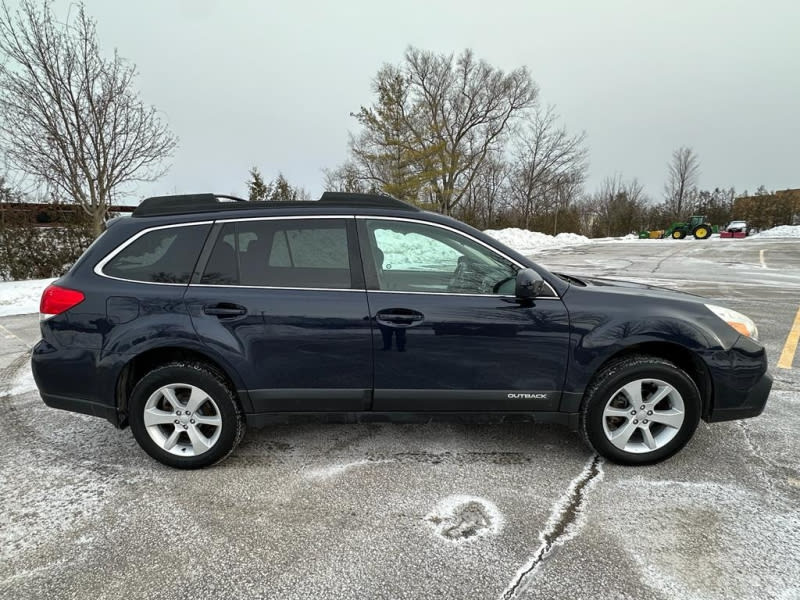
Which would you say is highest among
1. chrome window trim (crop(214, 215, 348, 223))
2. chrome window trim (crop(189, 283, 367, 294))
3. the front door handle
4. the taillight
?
chrome window trim (crop(214, 215, 348, 223))

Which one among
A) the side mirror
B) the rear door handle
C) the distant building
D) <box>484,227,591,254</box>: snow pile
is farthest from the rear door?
the distant building

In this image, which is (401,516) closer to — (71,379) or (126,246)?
(71,379)

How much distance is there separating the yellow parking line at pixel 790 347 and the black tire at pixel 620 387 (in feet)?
10.0

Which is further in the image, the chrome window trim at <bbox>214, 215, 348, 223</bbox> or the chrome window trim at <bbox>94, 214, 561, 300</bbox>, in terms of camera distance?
the chrome window trim at <bbox>214, 215, 348, 223</bbox>

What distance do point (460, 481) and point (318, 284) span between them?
1543 millimetres

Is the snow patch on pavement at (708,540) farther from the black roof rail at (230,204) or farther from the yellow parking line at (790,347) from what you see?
the yellow parking line at (790,347)

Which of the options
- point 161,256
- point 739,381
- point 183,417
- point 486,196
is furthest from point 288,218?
point 486,196

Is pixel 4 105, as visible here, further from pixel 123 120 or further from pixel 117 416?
pixel 117 416

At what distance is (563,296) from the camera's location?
2633 millimetres

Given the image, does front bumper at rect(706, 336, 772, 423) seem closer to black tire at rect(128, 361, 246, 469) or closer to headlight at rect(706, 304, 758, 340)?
headlight at rect(706, 304, 758, 340)

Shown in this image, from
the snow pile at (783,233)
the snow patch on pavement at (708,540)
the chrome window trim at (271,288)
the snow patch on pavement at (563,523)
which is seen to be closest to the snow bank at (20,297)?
the chrome window trim at (271,288)

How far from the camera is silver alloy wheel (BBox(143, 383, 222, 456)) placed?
2.68m

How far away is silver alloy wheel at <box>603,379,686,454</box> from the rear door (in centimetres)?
164

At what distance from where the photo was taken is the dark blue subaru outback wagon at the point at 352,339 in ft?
8.47
